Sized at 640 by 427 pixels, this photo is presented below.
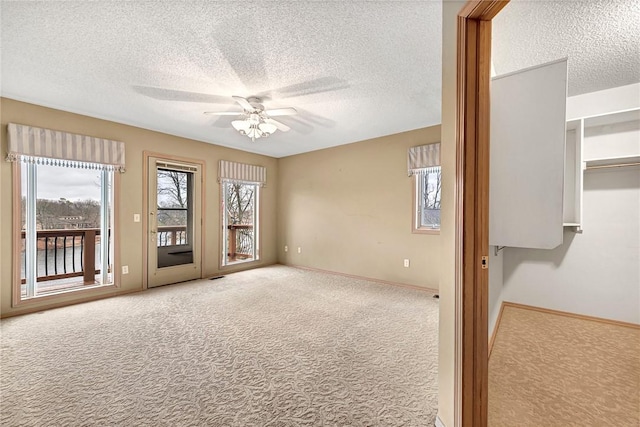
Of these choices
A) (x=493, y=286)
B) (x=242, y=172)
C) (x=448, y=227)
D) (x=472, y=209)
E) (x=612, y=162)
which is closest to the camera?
(x=472, y=209)

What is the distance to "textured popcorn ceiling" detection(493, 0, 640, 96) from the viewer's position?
68.7 inches

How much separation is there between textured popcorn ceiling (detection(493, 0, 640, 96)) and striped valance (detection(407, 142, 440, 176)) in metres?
1.53

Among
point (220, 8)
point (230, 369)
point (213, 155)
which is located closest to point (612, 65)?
point (220, 8)

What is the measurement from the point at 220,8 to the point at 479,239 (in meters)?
2.09

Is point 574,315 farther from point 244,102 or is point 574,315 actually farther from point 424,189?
point 244,102

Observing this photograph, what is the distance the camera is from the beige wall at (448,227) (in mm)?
1407

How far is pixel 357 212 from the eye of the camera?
4.96 metres

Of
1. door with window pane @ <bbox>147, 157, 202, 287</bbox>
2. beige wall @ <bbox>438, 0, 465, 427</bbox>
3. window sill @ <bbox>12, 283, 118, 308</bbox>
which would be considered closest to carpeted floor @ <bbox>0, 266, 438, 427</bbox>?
window sill @ <bbox>12, 283, 118, 308</bbox>

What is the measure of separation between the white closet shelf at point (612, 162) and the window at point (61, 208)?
5.92 metres

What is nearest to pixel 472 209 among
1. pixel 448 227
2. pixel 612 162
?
pixel 448 227

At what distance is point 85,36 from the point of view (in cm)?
203

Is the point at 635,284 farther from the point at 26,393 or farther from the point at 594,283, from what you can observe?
the point at 26,393

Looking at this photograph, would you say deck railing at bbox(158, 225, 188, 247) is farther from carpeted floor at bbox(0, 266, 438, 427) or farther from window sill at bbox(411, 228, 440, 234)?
window sill at bbox(411, 228, 440, 234)

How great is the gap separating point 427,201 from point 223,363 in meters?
3.55
